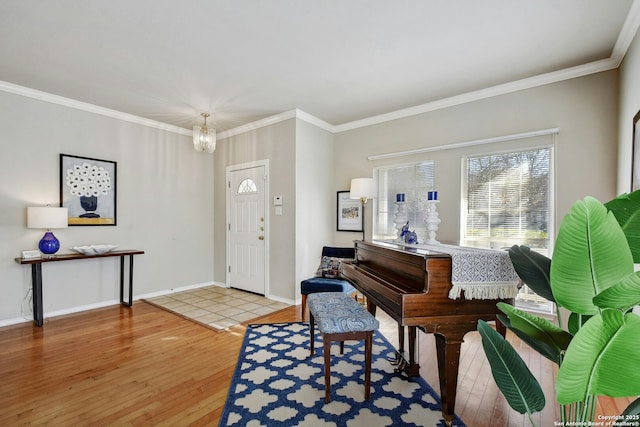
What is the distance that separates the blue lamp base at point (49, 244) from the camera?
133 inches

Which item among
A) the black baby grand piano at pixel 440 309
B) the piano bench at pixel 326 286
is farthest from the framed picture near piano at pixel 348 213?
the black baby grand piano at pixel 440 309

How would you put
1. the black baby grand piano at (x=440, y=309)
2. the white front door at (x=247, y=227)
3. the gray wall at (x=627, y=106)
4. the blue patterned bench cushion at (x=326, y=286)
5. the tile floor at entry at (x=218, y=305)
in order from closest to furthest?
the black baby grand piano at (x=440, y=309) → the gray wall at (x=627, y=106) → the blue patterned bench cushion at (x=326, y=286) → the tile floor at entry at (x=218, y=305) → the white front door at (x=247, y=227)

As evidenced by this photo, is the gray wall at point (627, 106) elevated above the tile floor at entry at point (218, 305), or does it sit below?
above

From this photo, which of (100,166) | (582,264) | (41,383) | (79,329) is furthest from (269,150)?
(582,264)

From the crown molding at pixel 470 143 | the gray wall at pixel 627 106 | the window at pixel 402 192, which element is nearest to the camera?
the gray wall at pixel 627 106

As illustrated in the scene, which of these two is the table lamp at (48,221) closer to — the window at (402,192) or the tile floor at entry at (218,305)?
the tile floor at entry at (218,305)

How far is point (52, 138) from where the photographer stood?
367cm

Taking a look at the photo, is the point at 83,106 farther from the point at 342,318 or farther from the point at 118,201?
→ the point at 342,318

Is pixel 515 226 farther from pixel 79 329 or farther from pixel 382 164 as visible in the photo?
pixel 79 329

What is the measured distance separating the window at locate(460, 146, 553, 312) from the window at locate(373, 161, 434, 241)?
0.49 metres

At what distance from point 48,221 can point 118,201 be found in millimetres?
959

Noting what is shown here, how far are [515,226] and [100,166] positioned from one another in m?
5.11

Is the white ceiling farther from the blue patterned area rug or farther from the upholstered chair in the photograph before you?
the blue patterned area rug

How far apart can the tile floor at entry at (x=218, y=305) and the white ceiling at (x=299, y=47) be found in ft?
8.64
